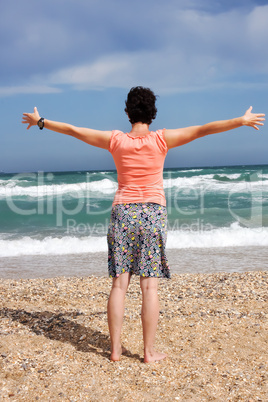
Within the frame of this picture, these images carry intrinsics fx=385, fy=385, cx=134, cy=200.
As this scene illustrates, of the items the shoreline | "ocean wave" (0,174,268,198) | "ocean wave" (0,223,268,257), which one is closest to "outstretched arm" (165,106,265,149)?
the shoreline

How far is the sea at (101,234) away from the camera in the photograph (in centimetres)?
764

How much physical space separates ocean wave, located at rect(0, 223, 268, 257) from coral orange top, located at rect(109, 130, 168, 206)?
21.8 feet

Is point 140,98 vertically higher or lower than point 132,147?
higher

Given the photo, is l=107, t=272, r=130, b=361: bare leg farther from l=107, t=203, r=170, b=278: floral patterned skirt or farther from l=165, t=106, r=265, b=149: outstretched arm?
l=165, t=106, r=265, b=149: outstretched arm

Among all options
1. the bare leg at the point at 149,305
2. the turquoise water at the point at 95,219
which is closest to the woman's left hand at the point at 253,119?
the bare leg at the point at 149,305

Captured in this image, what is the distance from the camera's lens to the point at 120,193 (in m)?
2.92

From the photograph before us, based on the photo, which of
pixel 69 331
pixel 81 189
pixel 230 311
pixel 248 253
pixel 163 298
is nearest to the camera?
pixel 69 331

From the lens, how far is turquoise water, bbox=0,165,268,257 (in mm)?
9867

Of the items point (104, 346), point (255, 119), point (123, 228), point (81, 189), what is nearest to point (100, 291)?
point (104, 346)

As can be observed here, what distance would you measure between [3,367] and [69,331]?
902 millimetres

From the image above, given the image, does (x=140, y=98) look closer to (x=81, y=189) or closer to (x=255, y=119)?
(x=255, y=119)

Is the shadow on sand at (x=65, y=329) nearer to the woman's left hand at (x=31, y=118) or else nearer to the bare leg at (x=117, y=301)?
the bare leg at (x=117, y=301)

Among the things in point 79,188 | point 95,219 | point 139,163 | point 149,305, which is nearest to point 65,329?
point 149,305

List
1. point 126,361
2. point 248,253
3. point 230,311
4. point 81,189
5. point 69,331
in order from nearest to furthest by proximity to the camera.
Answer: point 126,361, point 69,331, point 230,311, point 248,253, point 81,189
